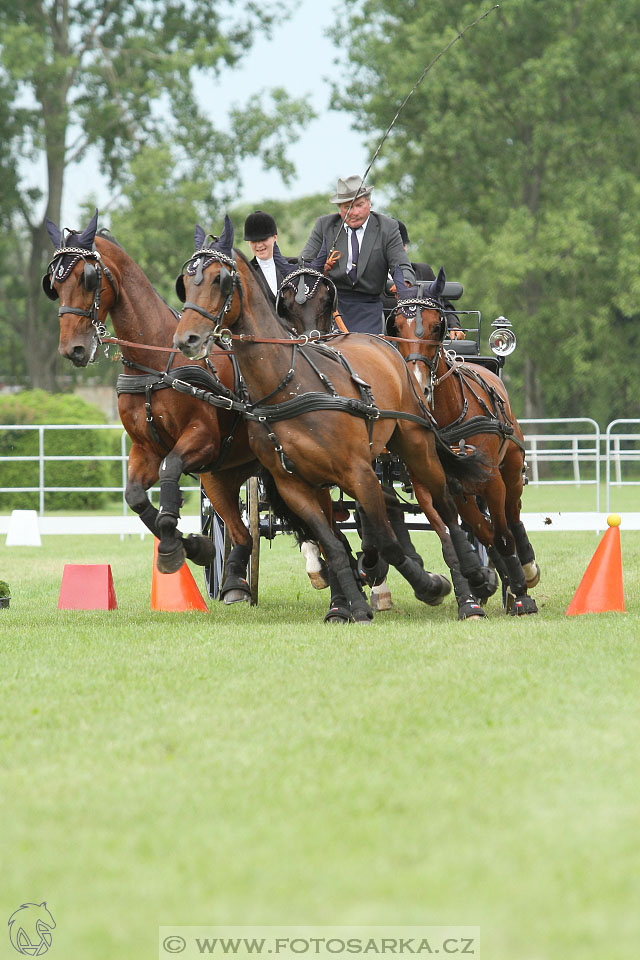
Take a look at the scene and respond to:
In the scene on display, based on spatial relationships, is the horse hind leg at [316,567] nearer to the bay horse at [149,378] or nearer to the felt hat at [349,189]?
the bay horse at [149,378]

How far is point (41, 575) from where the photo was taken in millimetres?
12484

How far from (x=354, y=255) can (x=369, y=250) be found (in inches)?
4.6

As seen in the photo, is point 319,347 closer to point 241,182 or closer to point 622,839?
point 622,839

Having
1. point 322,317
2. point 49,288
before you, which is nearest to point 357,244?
point 322,317

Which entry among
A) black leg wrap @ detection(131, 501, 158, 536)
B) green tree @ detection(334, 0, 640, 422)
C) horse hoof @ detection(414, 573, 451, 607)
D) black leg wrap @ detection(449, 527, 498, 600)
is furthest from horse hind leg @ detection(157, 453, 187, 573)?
green tree @ detection(334, 0, 640, 422)

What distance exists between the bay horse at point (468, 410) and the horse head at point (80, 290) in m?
1.93

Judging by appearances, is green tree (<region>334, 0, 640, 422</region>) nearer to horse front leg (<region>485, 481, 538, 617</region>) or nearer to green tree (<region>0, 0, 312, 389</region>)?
green tree (<region>0, 0, 312, 389</region>)

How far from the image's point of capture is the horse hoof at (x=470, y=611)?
324 inches

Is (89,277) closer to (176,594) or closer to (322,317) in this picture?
(322,317)

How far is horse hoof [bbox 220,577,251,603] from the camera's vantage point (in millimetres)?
9344

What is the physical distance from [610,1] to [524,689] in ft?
101

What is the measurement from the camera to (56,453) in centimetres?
2455

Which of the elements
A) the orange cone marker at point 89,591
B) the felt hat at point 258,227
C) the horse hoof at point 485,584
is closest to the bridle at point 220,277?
the felt hat at point 258,227

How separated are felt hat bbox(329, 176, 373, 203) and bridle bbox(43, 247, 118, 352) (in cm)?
180
